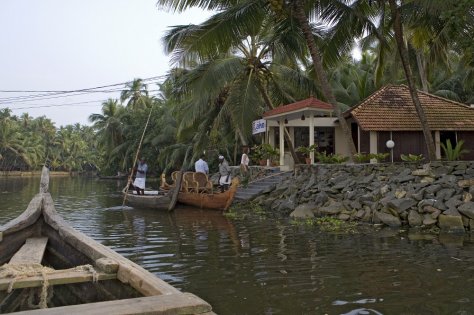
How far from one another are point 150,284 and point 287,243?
6459 millimetres

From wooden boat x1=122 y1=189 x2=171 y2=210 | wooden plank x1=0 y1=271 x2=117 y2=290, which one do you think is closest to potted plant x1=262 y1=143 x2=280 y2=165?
wooden boat x1=122 y1=189 x2=171 y2=210

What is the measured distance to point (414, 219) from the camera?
1211cm

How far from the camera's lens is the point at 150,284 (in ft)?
12.9

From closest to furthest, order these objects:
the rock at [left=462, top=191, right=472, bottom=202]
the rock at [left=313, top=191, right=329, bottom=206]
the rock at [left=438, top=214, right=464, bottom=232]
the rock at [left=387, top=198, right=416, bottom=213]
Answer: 1. the rock at [left=438, top=214, right=464, bottom=232]
2. the rock at [left=462, top=191, right=472, bottom=202]
3. the rock at [left=387, top=198, right=416, bottom=213]
4. the rock at [left=313, top=191, right=329, bottom=206]

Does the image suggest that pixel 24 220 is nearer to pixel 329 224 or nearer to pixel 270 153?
pixel 329 224

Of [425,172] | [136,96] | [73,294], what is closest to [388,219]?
[425,172]

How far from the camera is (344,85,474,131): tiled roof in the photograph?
1930cm

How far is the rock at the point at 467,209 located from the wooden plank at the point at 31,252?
958cm

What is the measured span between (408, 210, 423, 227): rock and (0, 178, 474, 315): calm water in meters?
0.88

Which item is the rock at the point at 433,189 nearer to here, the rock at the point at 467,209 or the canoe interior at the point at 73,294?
the rock at the point at 467,209

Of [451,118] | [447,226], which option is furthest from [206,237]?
[451,118]

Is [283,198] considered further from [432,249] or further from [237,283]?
[237,283]

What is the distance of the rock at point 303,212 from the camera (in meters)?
14.3

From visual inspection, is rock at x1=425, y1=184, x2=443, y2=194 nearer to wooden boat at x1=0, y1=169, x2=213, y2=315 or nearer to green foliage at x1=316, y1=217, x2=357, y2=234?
green foliage at x1=316, y1=217, x2=357, y2=234
